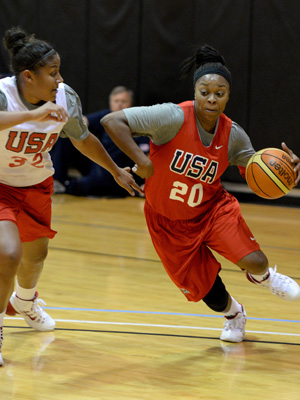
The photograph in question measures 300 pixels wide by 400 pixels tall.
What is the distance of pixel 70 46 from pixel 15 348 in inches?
322

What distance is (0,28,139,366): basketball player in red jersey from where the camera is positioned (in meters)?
3.47

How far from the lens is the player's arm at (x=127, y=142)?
3914mm

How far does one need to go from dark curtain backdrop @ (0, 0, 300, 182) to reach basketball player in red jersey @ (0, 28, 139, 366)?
5.99 metres

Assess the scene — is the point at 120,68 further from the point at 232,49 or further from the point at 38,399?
the point at 38,399

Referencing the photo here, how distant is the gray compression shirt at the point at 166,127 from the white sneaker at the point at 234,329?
0.91 m

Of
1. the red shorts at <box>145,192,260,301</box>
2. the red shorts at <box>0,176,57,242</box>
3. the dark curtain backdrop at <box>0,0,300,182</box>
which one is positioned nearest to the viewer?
the red shorts at <box>0,176,57,242</box>

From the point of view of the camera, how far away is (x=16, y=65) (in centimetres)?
370

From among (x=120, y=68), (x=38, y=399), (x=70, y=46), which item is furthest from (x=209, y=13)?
(x=38, y=399)

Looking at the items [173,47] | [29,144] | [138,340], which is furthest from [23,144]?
[173,47]

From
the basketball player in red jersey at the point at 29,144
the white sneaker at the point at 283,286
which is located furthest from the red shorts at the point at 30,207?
the white sneaker at the point at 283,286

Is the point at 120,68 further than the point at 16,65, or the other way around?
the point at 120,68

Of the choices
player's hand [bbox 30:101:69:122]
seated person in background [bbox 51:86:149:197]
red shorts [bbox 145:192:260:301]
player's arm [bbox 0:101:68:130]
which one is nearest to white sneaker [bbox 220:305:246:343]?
red shorts [bbox 145:192:260:301]

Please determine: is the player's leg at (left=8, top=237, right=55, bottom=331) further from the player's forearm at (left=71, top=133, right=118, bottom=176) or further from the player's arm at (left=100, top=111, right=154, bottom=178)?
the player's arm at (left=100, top=111, right=154, bottom=178)

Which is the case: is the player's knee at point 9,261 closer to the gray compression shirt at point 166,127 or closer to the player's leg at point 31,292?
the player's leg at point 31,292
